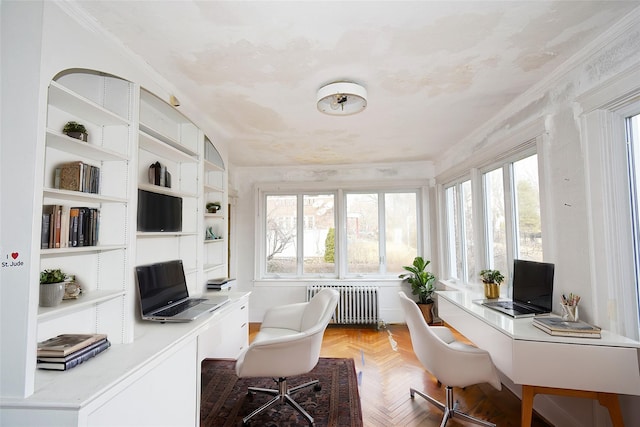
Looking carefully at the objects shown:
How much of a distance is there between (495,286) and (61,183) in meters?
3.28

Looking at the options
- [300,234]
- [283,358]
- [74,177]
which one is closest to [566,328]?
→ [283,358]

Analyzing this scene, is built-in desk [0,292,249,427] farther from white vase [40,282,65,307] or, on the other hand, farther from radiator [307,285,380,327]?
radiator [307,285,380,327]

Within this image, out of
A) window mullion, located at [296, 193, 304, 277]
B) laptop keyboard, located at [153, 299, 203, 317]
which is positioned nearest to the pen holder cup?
laptop keyboard, located at [153, 299, 203, 317]

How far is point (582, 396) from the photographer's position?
5.73ft

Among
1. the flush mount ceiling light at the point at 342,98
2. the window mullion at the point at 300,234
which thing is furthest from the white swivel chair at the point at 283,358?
the window mullion at the point at 300,234

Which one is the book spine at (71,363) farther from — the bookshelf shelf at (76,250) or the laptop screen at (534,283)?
the laptop screen at (534,283)

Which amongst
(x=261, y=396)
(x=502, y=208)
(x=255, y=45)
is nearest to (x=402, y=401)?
(x=261, y=396)

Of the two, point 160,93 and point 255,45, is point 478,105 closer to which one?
point 255,45

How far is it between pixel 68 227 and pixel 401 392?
2761 millimetres

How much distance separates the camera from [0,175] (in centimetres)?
124

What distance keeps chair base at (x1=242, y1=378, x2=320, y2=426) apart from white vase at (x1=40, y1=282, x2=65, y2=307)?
5.01 ft

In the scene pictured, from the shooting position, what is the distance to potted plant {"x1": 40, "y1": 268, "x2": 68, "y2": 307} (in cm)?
142

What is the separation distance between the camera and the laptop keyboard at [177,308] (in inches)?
89.2

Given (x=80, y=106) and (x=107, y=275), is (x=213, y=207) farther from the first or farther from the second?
(x=80, y=106)
